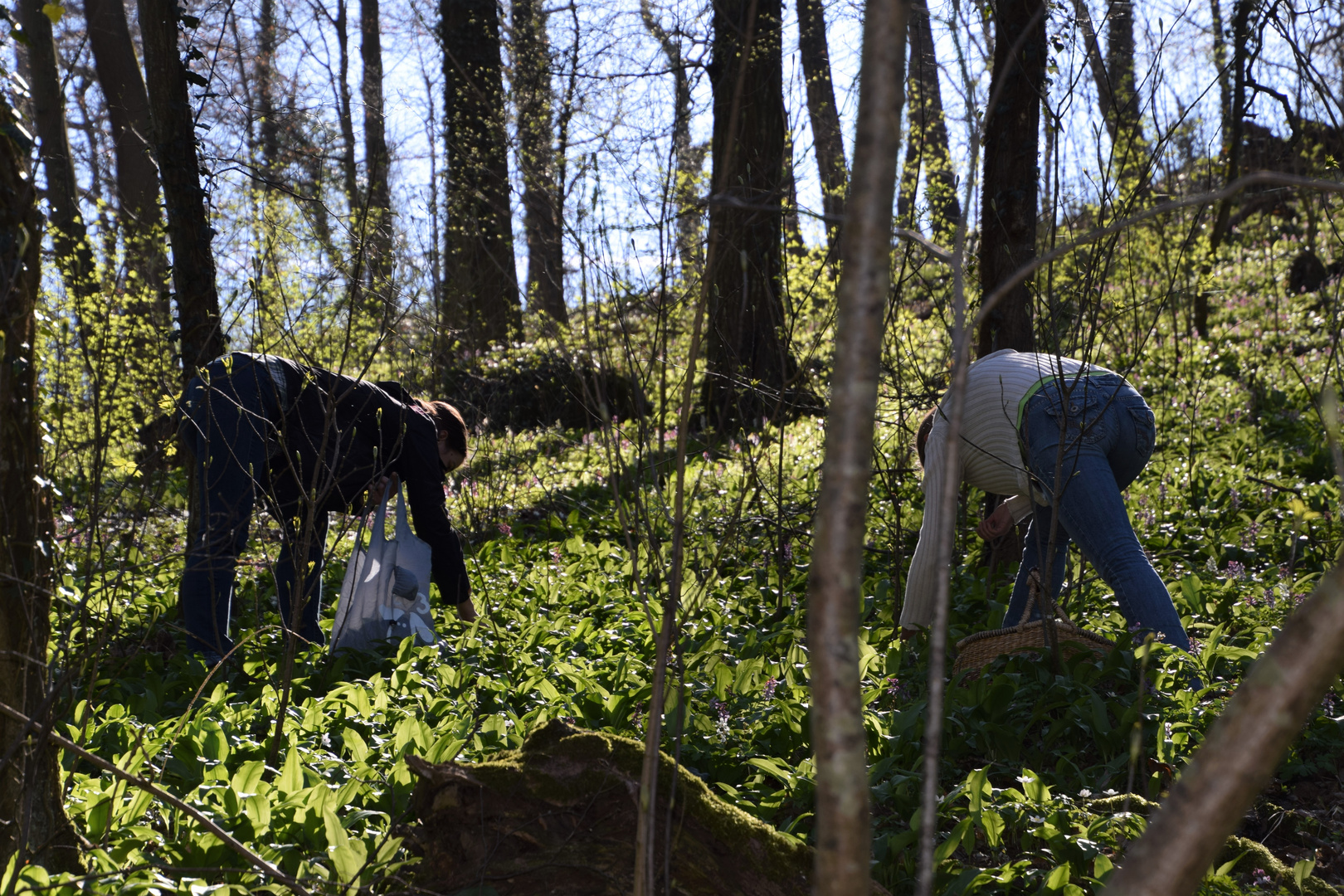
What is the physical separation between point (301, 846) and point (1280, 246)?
38.6 feet

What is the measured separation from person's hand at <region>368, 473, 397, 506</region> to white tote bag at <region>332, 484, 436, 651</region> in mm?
33

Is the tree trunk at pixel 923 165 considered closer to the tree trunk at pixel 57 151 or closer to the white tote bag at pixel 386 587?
the white tote bag at pixel 386 587

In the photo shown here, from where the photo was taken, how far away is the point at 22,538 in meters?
1.92

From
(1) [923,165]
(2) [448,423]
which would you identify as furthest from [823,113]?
(2) [448,423]

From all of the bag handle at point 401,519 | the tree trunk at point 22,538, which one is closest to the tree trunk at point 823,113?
the tree trunk at point 22,538

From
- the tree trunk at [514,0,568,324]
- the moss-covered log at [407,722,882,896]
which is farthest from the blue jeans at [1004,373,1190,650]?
the tree trunk at [514,0,568,324]

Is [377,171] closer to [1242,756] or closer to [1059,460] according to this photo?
[1059,460]

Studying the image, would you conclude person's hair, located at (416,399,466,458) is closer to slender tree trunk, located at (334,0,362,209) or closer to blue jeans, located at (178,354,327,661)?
blue jeans, located at (178,354,327,661)

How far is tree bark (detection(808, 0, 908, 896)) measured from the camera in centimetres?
89

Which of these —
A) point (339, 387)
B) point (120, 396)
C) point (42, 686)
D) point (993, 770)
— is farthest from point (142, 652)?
point (120, 396)

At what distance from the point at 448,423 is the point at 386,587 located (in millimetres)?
740

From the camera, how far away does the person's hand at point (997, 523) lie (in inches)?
143

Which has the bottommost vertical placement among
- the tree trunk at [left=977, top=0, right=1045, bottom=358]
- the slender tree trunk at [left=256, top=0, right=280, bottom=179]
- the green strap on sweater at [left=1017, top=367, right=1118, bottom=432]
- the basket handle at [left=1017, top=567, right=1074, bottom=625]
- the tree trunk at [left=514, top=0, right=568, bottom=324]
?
the basket handle at [left=1017, top=567, right=1074, bottom=625]

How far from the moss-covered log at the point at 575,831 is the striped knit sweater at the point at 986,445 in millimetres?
1331
